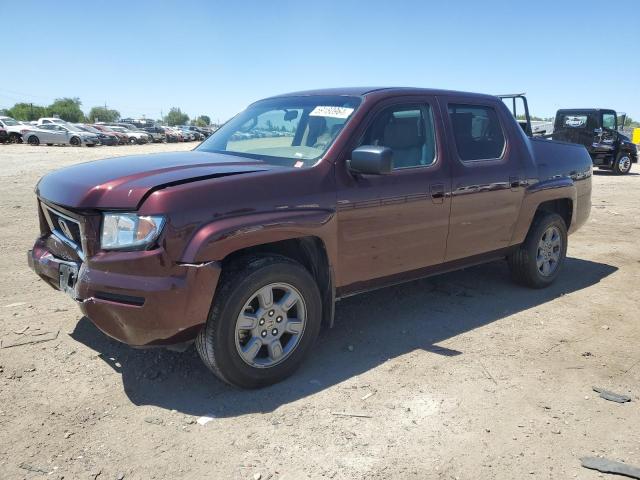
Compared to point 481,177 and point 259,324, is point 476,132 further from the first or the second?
point 259,324

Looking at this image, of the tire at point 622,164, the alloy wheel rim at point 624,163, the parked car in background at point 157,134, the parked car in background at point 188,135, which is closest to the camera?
the tire at point 622,164

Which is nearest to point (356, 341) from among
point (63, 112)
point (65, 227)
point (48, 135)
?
point (65, 227)

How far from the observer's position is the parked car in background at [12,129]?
32469 mm

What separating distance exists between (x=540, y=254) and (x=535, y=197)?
677 millimetres

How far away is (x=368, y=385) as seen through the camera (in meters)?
3.49

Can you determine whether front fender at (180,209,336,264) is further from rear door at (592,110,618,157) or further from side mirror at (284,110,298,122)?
rear door at (592,110,618,157)

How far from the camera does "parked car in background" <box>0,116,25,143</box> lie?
32.5m

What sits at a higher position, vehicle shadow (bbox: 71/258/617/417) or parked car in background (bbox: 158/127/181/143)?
parked car in background (bbox: 158/127/181/143)

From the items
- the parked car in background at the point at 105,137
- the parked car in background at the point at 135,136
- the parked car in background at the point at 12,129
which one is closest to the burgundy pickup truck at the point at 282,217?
the parked car in background at the point at 12,129

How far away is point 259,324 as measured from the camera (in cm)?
334

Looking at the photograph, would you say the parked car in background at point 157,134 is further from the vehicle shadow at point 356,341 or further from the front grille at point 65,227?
the front grille at point 65,227

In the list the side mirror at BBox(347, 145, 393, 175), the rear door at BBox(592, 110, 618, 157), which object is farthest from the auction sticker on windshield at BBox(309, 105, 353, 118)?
the rear door at BBox(592, 110, 618, 157)

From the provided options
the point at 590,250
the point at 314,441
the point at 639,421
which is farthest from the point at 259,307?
the point at 590,250

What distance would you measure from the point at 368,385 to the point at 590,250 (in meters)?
5.32
